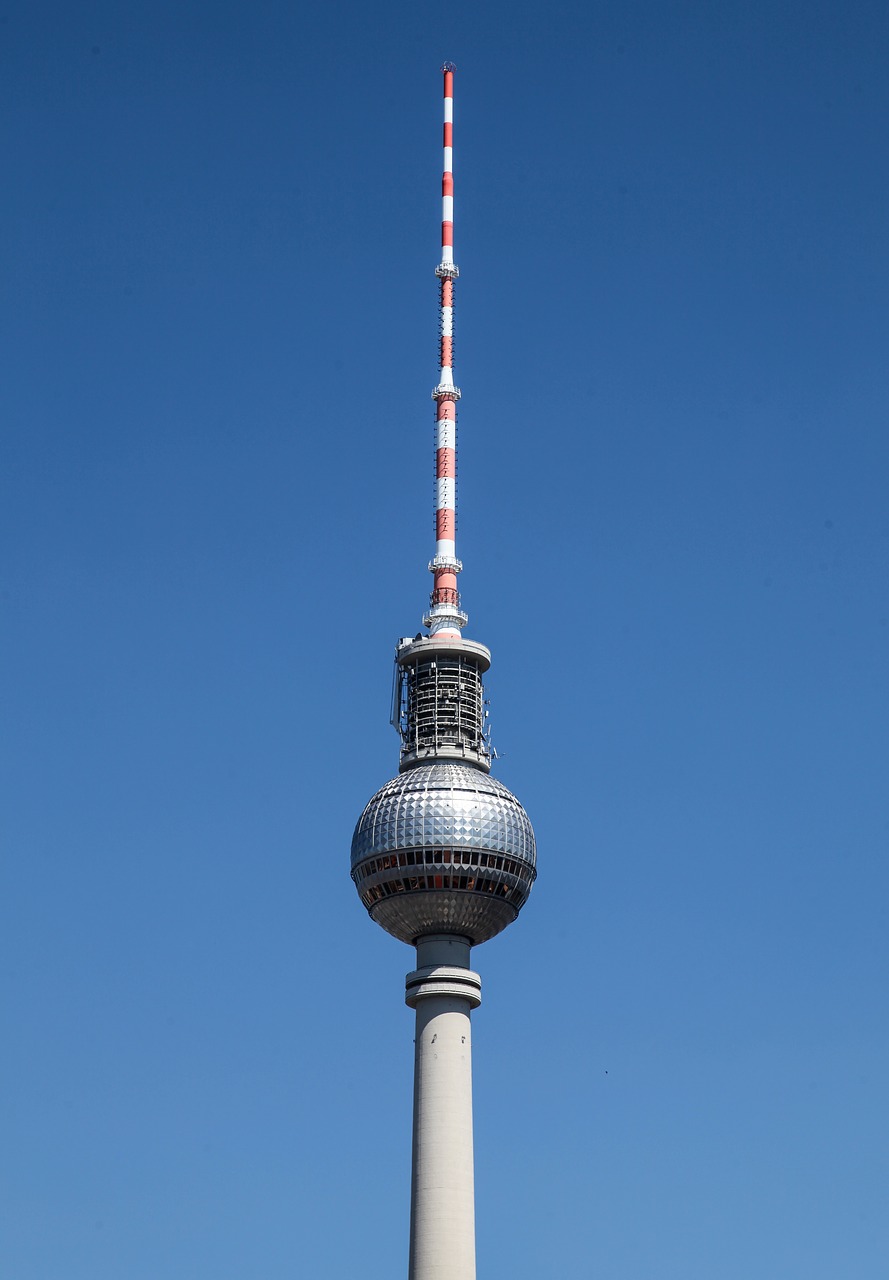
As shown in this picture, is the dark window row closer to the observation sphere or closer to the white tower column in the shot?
the observation sphere

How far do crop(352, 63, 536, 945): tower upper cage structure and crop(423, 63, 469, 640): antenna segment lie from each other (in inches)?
7.2

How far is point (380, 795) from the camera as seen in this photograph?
158m

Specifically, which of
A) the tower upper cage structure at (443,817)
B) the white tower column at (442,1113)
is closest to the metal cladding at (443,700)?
the tower upper cage structure at (443,817)

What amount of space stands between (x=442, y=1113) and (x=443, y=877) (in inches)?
677

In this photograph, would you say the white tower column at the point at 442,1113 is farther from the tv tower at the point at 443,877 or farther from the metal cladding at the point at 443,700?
the metal cladding at the point at 443,700

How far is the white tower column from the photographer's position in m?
144

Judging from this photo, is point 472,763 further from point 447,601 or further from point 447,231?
point 447,231

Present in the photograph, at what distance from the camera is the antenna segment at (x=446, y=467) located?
16800cm

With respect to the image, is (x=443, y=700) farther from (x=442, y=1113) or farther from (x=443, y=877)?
(x=442, y=1113)

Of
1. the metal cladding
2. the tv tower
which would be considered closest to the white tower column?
the tv tower

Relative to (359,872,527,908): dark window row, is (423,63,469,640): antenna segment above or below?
above

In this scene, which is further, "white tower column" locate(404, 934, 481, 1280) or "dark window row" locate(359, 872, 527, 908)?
"dark window row" locate(359, 872, 527, 908)

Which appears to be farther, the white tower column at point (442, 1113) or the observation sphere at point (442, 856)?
the observation sphere at point (442, 856)

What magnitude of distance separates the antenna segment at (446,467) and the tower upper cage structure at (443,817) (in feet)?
0.60
